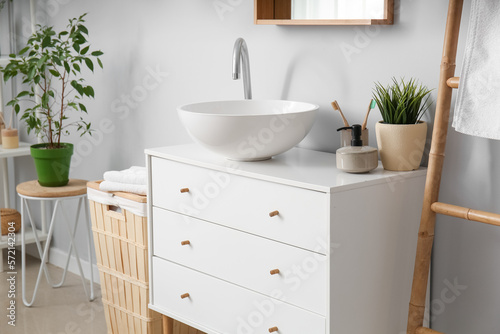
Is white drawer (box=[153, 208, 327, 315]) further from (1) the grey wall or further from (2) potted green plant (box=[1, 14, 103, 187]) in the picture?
(2) potted green plant (box=[1, 14, 103, 187])

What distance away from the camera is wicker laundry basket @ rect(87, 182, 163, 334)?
2465mm

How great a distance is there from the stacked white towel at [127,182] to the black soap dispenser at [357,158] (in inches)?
32.2

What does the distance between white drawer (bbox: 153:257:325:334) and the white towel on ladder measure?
0.63 meters

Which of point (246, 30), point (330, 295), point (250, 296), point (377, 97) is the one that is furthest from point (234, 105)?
point (330, 295)

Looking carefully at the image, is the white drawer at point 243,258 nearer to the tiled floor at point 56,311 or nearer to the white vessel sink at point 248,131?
the white vessel sink at point 248,131

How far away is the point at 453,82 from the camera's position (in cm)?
174

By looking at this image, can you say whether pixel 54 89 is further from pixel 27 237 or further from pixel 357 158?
pixel 357 158

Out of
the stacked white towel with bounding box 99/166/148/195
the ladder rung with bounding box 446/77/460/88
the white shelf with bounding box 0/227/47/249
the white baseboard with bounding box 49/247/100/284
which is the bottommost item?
the white baseboard with bounding box 49/247/100/284

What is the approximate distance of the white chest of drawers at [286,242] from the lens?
5.86 ft

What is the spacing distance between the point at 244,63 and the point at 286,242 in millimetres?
691

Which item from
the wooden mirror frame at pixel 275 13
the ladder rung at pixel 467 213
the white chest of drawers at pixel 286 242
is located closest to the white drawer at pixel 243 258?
the white chest of drawers at pixel 286 242

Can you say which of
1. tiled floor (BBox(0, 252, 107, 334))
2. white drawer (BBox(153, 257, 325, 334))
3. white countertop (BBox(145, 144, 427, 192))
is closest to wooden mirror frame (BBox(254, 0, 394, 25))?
white countertop (BBox(145, 144, 427, 192))

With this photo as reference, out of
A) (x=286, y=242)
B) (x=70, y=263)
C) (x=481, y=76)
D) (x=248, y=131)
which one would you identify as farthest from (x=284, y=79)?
(x=70, y=263)

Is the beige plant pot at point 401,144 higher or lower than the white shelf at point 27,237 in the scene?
higher
